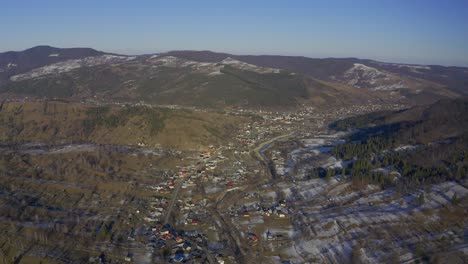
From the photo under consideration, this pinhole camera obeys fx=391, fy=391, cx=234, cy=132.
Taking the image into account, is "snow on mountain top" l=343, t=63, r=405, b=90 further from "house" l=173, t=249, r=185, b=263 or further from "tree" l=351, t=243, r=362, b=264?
"house" l=173, t=249, r=185, b=263

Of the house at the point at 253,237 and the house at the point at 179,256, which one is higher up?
the house at the point at 253,237

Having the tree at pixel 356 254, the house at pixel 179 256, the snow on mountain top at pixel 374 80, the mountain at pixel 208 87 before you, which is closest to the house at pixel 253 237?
the house at pixel 179 256

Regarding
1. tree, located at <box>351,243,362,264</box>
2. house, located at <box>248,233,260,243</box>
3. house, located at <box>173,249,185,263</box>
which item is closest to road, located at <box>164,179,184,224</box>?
house, located at <box>173,249,185,263</box>

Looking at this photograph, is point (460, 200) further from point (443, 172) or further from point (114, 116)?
point (114, 116)

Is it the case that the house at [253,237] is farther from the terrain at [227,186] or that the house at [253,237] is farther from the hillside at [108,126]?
the hillside at [108,126]

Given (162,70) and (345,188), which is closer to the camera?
(345,188)

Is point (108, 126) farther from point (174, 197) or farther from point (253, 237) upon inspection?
point (253, 237)

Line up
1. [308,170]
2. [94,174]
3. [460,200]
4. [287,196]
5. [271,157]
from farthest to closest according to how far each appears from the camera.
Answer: [271,157] → [308,170] → [94,174] → [287,196] → [460,200]

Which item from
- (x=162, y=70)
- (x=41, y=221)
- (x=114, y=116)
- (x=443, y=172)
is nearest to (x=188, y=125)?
(x=114, y=116)
